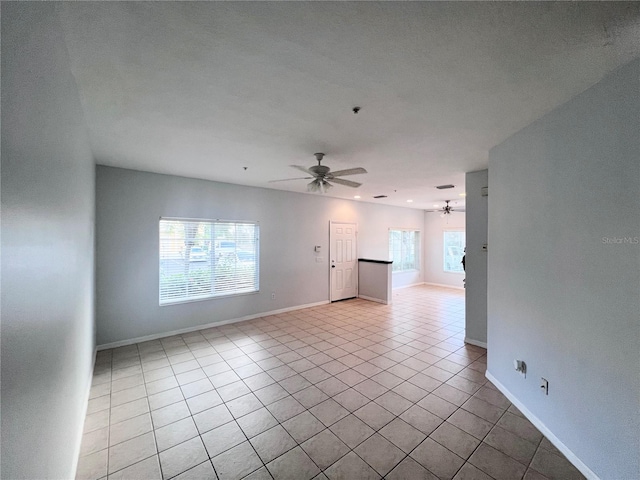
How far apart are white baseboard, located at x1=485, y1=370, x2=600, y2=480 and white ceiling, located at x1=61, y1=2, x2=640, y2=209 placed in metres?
2.61

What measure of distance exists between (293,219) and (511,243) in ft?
13.7

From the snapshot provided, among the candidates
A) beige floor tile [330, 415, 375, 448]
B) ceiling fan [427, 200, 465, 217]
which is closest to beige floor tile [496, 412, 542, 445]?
beige floor tile [330, 415, 375, 448]

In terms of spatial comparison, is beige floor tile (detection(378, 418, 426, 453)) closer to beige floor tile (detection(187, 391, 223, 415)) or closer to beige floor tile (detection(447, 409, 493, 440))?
beige floor tile (detection(447, 409, 493, 440))

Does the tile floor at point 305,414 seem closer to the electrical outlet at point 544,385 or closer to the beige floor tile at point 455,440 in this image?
the beige floor tile at point 455,440

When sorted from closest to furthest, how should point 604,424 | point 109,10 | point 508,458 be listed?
point 109,10 < point 604,424 < point 508,458

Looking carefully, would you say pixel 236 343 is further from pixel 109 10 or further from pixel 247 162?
pixel 109 10

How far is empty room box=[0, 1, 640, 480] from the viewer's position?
1.23m

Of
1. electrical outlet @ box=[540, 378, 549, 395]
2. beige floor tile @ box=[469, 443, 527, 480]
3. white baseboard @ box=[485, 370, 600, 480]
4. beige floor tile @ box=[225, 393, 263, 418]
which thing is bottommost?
beige floor tile @ box=[225, 393, 263, 418]

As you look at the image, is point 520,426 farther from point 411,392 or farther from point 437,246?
point 437,246

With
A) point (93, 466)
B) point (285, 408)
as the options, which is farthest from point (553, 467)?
point (93, 466)

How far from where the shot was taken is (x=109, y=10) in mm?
1251

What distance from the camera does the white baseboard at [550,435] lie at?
72.0 inches

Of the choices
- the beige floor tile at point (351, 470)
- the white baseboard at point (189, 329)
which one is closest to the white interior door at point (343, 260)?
the white baseboard at point (189, 329)

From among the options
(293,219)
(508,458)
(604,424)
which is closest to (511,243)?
(604,424)
